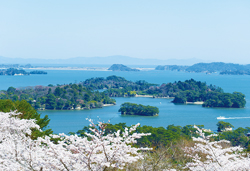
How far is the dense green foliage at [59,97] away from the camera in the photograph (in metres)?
37.5

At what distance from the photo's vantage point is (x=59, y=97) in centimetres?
3912

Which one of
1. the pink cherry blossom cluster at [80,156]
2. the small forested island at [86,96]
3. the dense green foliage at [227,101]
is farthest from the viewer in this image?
the dense green foliage at [227,101]

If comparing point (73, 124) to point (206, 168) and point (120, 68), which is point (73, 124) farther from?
point (120, 68)

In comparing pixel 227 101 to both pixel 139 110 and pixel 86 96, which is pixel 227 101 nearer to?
pixel 139 110

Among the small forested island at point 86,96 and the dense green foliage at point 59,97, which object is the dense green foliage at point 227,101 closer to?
the small forested island at point 86,96

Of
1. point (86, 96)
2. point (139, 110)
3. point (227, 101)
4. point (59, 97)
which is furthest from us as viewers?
point (86, 96)

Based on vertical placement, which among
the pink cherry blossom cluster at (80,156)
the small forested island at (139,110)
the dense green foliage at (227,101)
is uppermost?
the pink cherry blossom cluster at (80,156)

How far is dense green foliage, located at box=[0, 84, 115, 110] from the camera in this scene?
37500 mm

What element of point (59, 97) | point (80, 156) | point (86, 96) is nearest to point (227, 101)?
point (86, 96)

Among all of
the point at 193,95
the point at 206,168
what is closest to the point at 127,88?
the point at 193,95

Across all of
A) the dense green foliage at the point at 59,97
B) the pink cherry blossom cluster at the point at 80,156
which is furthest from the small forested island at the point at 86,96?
the pink cherry blossom cluster at the point at 80,156

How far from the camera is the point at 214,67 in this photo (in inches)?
5374

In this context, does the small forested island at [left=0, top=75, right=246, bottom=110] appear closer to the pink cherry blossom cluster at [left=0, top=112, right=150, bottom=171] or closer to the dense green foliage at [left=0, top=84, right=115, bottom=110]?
the dense green foliage at [left=0, top=84, right=115, bottom=110]

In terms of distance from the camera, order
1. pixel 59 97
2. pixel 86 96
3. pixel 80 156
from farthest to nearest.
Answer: pixel 86 96, pixel 59 97, pixel 80 156
